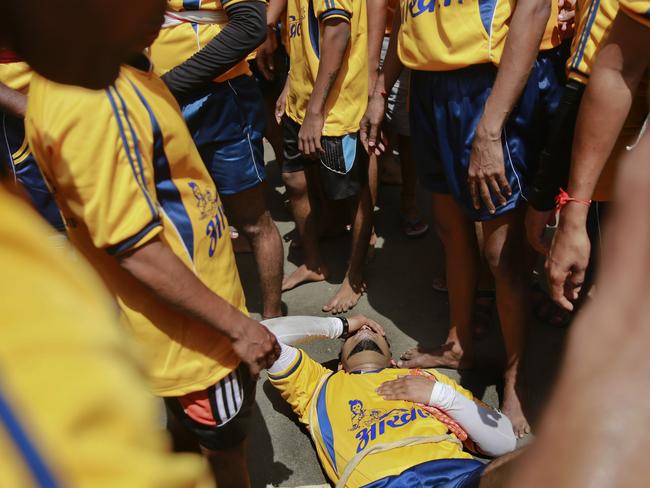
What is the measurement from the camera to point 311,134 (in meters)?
2.97

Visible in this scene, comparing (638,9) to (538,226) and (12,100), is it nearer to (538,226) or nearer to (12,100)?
(538,226)

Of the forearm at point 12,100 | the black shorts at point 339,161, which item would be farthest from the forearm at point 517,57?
the forearm at point 12,100

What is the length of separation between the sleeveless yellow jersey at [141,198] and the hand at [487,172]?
92cm

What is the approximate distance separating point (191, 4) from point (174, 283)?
1387 millimetres

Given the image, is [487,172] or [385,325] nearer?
[487,172]

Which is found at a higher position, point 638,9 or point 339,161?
point 638,9

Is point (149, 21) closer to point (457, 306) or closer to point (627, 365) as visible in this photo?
point (627, 365)

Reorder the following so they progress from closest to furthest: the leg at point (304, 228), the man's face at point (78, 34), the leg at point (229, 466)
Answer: the man's face at point (78, 34) → the leg at point (229, 466) → the leg at point (304, 228)

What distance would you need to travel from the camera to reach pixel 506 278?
237cm


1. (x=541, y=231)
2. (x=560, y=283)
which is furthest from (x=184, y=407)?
(x=541, y=231)

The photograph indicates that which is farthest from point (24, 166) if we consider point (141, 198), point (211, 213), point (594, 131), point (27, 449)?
point (27, 449)

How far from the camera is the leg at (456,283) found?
2.60m

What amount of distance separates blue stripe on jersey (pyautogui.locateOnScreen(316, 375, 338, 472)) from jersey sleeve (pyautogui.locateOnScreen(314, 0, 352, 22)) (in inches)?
60.6

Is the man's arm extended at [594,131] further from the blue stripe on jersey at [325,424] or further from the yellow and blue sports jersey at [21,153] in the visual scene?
the yellow and blue sports jersey at [21,153]
